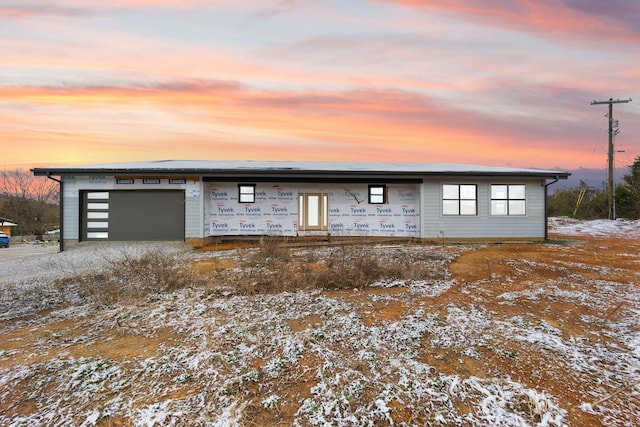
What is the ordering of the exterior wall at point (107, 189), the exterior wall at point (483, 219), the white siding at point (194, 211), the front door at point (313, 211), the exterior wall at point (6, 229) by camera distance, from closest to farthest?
the exterior wall at point (107, 189) < the white siding at point (194, 211) < the exterior wall at point (483, 219) < the front door at point (313, 211) < the exterior wall at point (6, 229)

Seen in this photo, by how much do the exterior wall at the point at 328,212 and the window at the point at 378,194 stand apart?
18 centimetres

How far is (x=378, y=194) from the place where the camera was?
48.7ft

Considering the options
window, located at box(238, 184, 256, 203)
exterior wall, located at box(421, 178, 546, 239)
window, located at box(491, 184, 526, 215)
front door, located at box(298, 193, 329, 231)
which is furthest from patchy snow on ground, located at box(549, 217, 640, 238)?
window, located at box(238, 184, 256, 203)

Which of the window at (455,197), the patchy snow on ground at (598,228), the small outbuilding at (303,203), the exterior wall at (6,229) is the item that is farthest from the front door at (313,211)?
the exterior wall at (6,229)

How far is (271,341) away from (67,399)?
2.06 metres

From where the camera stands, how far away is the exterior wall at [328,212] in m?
14.5

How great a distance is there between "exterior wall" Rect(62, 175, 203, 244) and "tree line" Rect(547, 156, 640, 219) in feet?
100

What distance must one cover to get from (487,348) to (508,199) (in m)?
12.7

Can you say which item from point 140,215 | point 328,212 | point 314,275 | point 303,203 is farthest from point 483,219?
point 140,215

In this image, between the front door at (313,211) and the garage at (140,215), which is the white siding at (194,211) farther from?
the front door at (313,211)

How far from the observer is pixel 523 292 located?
627 cm

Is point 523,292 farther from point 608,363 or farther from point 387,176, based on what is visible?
point 387,176

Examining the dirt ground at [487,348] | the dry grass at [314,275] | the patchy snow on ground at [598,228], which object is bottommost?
the dirt ground at [487,348]

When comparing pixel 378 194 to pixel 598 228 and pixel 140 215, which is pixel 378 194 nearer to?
pixel 140 215
